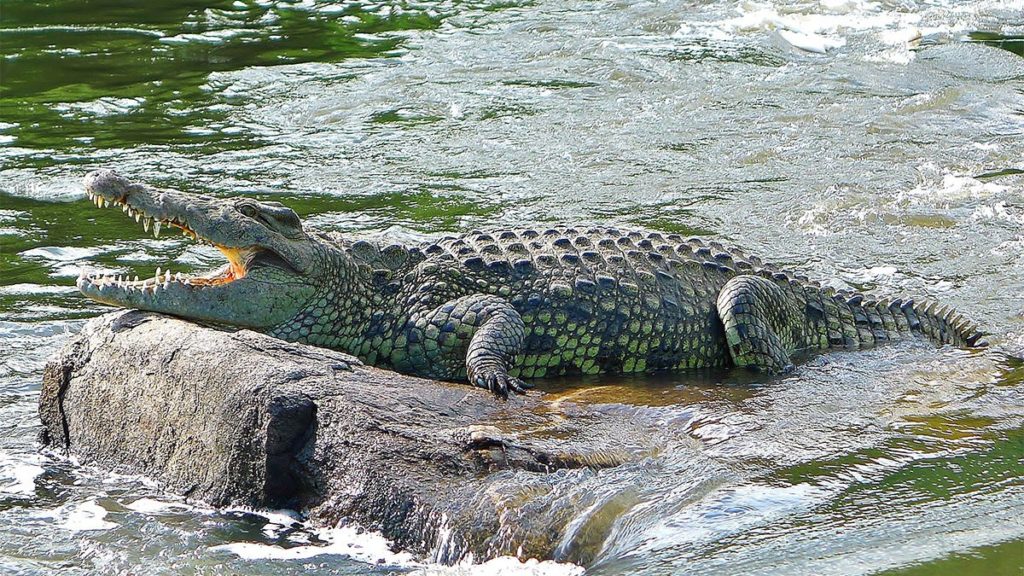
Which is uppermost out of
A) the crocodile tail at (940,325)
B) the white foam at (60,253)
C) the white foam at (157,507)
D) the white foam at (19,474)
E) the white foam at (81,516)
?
the crocodile tail at (940,325)

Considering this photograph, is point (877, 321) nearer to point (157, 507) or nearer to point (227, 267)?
point (227, 267)

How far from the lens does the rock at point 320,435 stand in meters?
4.20

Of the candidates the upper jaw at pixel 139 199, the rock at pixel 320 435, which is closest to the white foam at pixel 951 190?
the rock at pixel 320 435

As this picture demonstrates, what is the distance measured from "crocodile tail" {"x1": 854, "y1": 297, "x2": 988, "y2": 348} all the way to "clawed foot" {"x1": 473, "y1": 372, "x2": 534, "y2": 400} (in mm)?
2190

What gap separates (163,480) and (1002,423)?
129 inches

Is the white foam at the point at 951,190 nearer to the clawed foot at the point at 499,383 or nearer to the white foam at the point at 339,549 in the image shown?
the clawed foot at the point at 499,383

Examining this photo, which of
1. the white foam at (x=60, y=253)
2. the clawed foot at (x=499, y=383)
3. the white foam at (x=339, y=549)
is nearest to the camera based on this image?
the white foam at (x=339, y=549)

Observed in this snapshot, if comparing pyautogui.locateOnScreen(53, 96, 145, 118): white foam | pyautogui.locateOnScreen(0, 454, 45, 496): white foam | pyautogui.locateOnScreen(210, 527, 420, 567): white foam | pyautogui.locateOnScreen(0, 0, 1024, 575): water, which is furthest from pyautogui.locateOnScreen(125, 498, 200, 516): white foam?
pyautogui.locateOnScreen(53, 96, 145, 118): white foam

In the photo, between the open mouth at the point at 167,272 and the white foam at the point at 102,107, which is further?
the white foam at the point at 102,107

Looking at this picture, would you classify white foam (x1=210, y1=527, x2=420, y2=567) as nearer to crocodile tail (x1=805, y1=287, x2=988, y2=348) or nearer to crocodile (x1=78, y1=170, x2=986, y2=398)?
crocodile (x1=78, y1=170, x2=986, y2=398)

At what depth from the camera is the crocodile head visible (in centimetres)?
547

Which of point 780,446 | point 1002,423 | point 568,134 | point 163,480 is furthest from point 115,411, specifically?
point 568,134

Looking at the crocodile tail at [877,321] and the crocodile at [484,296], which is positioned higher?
the crocodile at [484,296]

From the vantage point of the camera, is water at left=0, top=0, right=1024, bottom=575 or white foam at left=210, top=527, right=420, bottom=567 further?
water at left=0, top=0, right=1024, bottom=575
